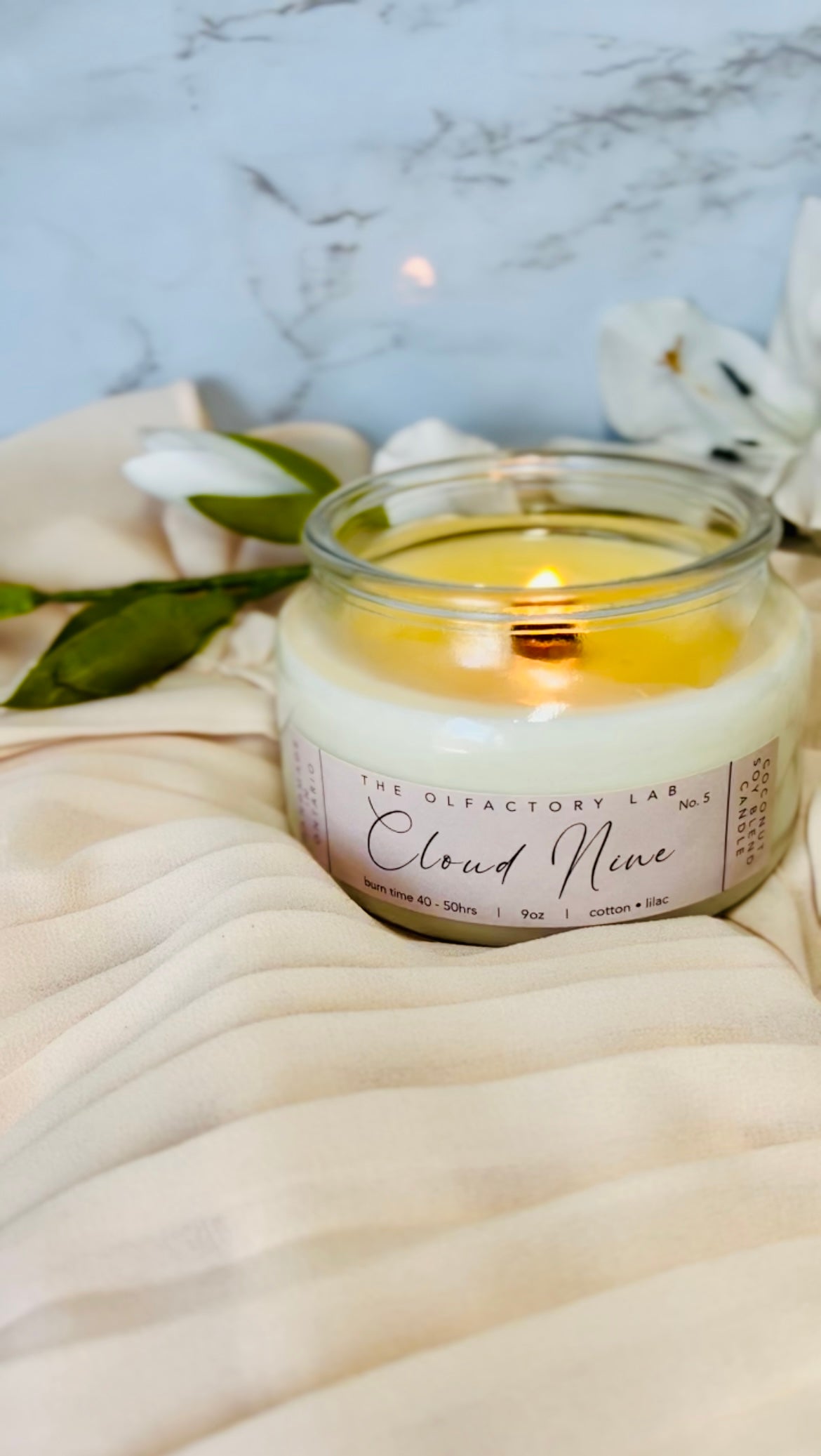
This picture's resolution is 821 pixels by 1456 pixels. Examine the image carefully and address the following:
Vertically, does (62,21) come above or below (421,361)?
above

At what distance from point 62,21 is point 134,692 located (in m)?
0.35

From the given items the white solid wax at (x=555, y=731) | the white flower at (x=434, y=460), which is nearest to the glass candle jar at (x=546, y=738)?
the white solid wax at (x=555, y=731)

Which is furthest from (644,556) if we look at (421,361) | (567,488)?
(421,361)

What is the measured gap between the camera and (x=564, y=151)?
67 centimetres

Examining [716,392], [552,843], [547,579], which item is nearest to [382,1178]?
[552,843]

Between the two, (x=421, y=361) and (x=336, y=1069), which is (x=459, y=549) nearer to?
(x=421, y=361)

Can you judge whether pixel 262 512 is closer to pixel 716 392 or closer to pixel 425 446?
pixel 425 446

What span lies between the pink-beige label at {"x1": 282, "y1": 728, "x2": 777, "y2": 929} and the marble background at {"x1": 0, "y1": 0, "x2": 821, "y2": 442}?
1.05ft

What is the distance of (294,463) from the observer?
2.24 feet

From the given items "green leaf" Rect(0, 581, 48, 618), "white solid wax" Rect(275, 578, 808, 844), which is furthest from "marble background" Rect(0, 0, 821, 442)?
"white solid wax" Rect(275, 578, 808, 844)

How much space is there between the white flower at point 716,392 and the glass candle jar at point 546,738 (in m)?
0.15

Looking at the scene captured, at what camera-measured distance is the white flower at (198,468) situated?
0.65 metres

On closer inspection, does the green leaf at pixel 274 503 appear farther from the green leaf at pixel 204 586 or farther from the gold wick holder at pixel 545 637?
the gold wick holder at pixel 545 637

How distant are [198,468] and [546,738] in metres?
0.30
